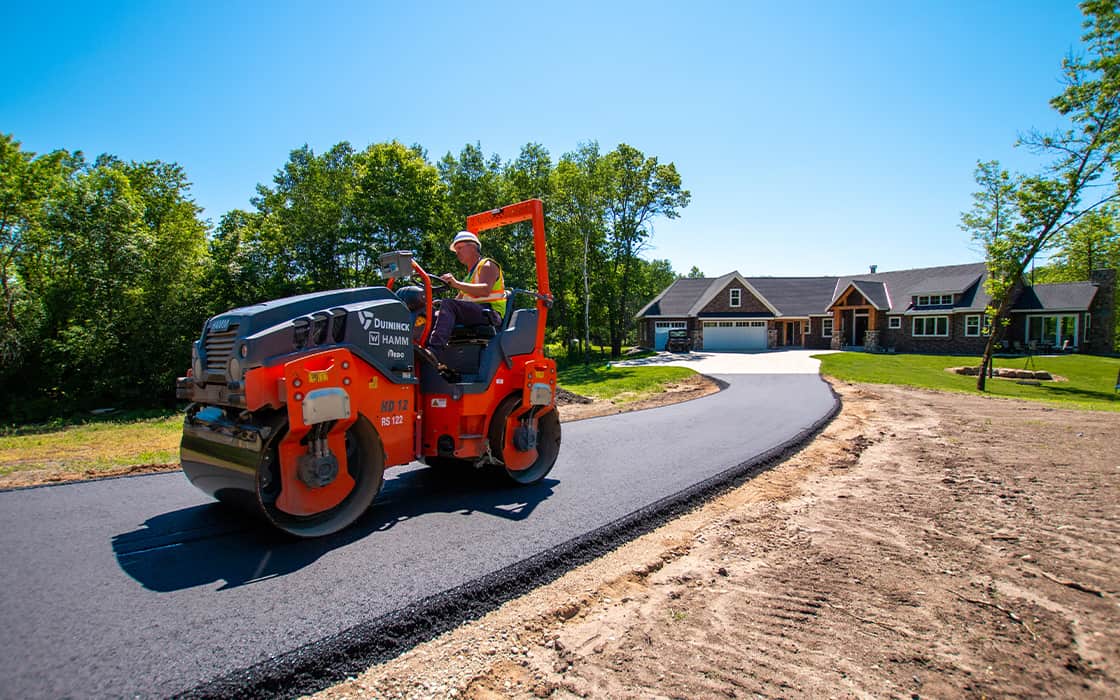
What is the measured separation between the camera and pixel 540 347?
17.8 ft

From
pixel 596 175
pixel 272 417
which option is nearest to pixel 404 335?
pixel 272 417

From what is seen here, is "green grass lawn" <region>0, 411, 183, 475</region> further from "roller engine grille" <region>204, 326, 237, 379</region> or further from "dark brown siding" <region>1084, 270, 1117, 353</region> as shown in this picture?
"dark brown siding" <region>1084, 270, 1117, 353</region>

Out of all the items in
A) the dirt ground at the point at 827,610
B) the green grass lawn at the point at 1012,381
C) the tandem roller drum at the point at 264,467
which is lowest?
the green grass lawn at the point at 1012,381

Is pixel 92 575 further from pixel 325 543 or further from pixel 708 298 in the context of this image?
pixel 708 298

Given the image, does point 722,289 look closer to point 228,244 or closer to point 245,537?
point 228,244

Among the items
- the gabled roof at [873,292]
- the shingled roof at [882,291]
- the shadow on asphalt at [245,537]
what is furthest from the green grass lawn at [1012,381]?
the shadow on asphalt at [245,537]

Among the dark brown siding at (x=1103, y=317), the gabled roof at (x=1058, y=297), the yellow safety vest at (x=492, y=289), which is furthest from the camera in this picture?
the gabled roof at (x=1058, y=297)

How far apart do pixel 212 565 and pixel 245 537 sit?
1.45 feet

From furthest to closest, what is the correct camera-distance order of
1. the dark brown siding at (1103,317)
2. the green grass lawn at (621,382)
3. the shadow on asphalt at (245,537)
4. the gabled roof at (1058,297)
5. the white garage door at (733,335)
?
1. the white garage door at (733,335)
2. the gabled roof at (1058,297)
3. the dark brown siding at (1103,317)
4. the green grass lawn at (621,382)
5. the shadow on asphalt at (245,537)

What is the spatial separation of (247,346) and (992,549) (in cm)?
539

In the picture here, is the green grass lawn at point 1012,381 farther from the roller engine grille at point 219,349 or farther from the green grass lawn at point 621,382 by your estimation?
the roller engine grille at point 219,349

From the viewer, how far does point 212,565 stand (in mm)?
3270

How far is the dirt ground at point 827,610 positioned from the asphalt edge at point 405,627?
0.26ft

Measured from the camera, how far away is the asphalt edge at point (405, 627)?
7.43 ft
